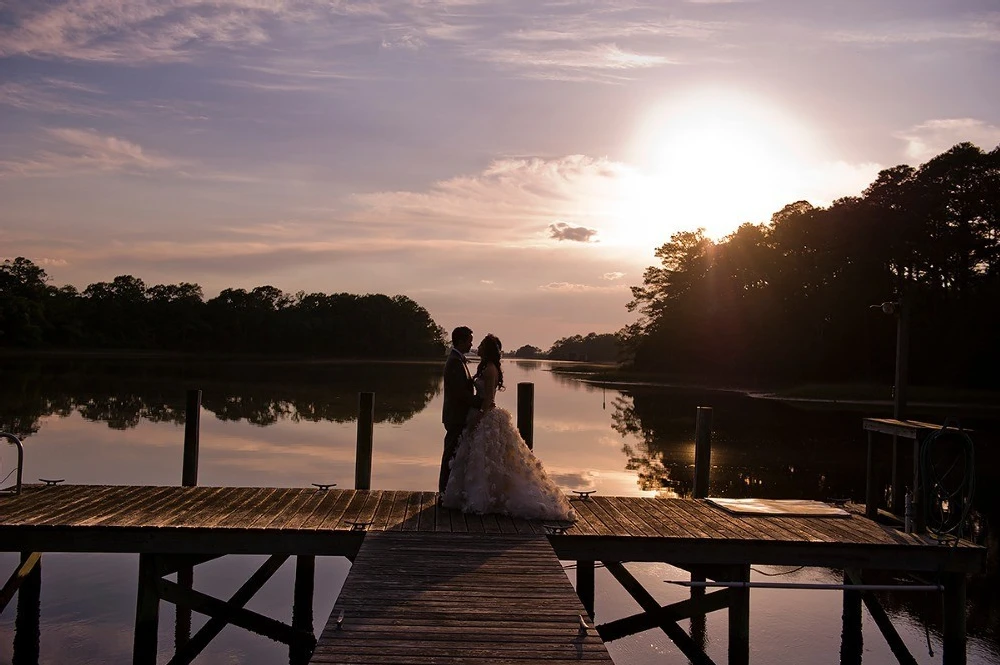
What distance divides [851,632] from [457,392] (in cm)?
550

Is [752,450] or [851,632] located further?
[752,450]

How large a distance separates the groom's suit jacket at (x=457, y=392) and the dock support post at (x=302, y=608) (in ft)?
7.99

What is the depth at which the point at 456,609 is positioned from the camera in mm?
6098

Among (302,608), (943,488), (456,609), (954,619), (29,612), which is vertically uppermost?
(943,488)

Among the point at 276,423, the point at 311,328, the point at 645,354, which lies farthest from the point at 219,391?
the point at 311,328

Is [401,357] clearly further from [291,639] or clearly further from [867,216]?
[291,639]

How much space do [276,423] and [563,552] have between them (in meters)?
21.8

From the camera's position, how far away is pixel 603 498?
11.0m

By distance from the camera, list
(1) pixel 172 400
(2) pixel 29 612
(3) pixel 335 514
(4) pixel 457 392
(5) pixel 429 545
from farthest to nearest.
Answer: (1) pixel 172 400 < (2) pixel 29 612 < (4) pixel 457 392 < (3) pixel 335 514 < (5) pixel 429 545

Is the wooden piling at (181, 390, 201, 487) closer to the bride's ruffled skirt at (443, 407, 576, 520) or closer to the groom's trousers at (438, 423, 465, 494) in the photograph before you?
the groom's trousers at (438, 423, 465, 494)

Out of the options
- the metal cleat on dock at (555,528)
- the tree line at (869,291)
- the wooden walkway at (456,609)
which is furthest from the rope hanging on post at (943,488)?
the tree line at (869,291)

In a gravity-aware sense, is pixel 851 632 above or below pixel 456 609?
below

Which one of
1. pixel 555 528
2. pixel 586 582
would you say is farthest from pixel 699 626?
pixel 555 528

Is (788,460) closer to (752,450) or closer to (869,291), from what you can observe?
(752,450)
